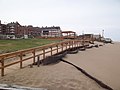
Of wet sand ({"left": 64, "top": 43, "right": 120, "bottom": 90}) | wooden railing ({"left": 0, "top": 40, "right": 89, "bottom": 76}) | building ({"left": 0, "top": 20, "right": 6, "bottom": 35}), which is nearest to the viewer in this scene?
wooden railing ({"left": 0, "top": 40, "right": 89, "bottom": 76})

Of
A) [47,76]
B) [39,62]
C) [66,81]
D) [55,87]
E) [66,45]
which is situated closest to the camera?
[55,87]

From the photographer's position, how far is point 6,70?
10.3m

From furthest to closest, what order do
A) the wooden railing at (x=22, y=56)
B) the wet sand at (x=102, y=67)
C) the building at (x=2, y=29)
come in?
the building at (x=2, y=29), the wet sand at (x=102, y=67), the wooden railing at (x=22, y=56)

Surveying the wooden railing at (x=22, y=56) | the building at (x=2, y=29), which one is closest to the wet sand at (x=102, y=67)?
the wooden railing at (x=22, y=56)

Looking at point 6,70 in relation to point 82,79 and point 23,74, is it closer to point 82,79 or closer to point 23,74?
point 23,74

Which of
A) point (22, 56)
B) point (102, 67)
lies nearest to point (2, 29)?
point (22, 56)

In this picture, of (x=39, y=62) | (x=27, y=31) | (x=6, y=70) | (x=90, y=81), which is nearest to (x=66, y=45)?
(x=39, y=62)

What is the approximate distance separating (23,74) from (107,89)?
3472mm

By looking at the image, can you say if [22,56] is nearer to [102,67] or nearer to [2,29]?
[102,67]

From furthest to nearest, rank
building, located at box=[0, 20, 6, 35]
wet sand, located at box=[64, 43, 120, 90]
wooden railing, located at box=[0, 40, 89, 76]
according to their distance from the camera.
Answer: building, located at box=[0, 20, 6, 35] < wet sand, located at box=[64, 43, 120, 90] < wooden railing, located at box=[0, 40, 89, 76]

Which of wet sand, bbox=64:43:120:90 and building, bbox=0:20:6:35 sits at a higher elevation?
building, bbox=0:20:6:35

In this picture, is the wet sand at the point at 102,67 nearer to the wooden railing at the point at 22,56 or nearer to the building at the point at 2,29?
the wooden railing at the point at 22,56

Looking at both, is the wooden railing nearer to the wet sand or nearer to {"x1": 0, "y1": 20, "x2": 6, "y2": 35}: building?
the wet sand

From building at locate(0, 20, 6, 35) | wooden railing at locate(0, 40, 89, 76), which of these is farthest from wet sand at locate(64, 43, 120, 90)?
building at locate(0, 20, 6, 35)
